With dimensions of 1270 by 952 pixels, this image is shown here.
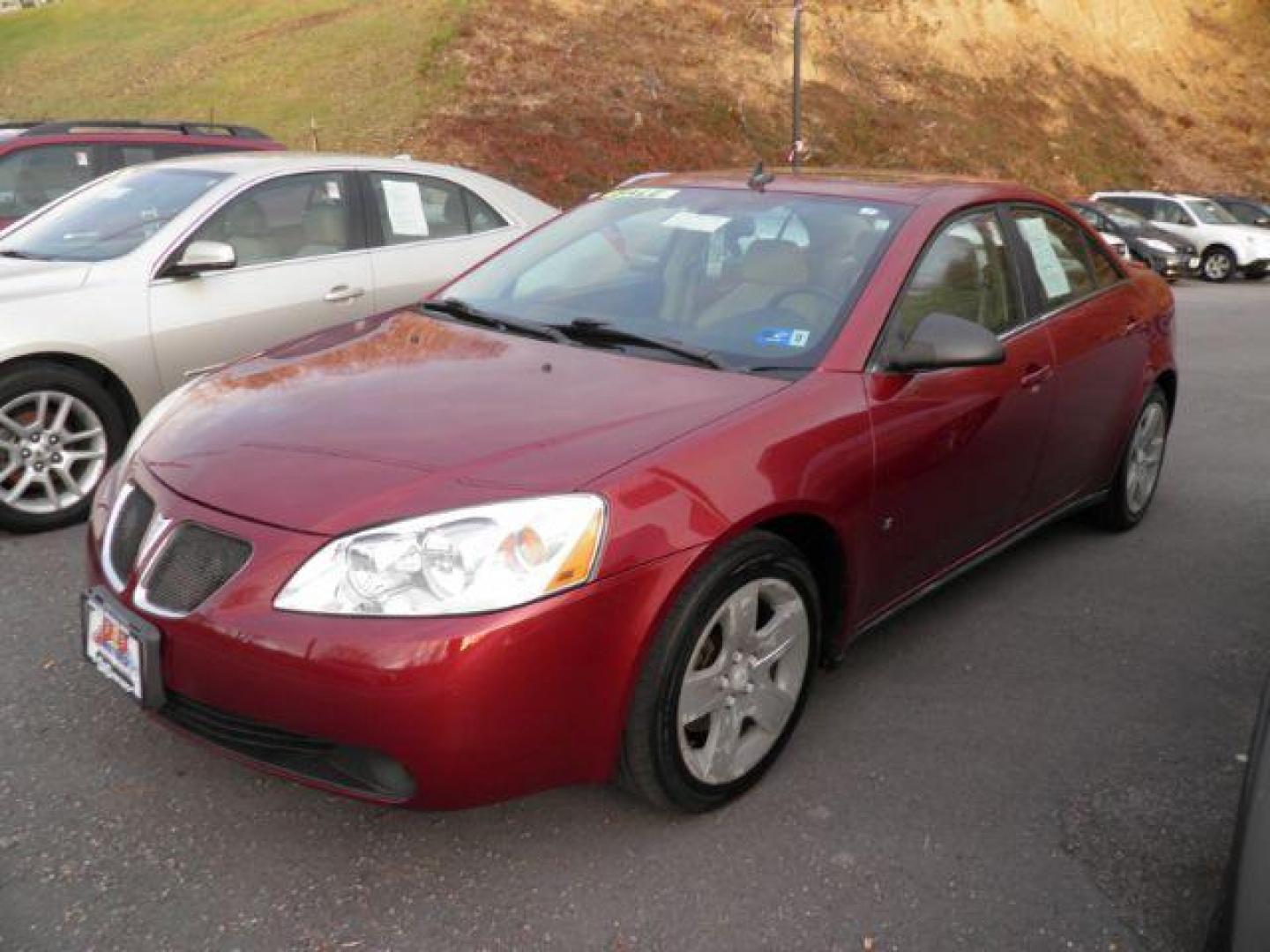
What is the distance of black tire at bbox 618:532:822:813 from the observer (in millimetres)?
2641

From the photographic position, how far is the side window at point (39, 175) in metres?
7.44

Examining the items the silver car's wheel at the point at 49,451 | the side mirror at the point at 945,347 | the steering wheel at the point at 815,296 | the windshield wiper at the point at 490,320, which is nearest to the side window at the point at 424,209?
the silver car's wheel at the point at 49,451

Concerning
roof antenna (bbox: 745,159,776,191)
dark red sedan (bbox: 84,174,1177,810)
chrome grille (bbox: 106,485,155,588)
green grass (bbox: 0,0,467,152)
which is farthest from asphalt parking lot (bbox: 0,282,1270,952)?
green grass (bbox: 0,0,467,152)

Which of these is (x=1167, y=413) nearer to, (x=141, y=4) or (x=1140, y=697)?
(x=1140, y=697)

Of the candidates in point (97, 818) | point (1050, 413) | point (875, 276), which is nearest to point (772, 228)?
point (875, 276)

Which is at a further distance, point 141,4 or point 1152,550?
point 141,4

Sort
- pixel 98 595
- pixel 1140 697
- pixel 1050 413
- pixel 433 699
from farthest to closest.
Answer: pixel 1050 413 → pixel 1140 697 → pixel 98 595 → pixel 433 699

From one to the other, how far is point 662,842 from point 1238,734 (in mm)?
1775

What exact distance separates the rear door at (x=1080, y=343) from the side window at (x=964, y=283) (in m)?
0.16

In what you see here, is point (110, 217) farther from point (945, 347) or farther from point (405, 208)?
point (945, 347)

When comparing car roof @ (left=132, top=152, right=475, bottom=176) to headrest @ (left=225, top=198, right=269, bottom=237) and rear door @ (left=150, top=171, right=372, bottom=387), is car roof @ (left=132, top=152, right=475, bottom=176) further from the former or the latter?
headrest @ (left=225, top=198, right=269, bottom=237)

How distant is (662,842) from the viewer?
2812mm

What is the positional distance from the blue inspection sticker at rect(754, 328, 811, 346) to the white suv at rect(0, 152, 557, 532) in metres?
2.79

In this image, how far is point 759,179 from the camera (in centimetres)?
398
